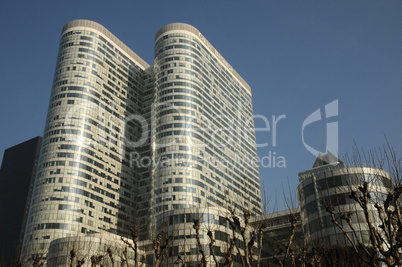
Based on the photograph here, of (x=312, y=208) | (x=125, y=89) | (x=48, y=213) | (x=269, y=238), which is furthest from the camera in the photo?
(x=125, y=89)

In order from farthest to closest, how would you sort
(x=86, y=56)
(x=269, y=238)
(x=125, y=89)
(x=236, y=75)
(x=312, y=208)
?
(x=236, y=75), (x=125, y=89), (x=86, y=56), (x=269, y=238), (x=312, y=208)

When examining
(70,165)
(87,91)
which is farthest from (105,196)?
(87,91)

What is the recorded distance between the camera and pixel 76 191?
120 metres

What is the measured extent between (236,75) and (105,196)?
9079cm

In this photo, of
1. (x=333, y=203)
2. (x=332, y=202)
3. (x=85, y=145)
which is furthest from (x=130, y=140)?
(x=333, y=203)

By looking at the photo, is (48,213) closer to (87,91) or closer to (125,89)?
(87,91)

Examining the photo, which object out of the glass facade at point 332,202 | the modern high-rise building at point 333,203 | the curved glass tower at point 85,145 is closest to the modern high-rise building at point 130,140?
the curved glass tower at point 85,145

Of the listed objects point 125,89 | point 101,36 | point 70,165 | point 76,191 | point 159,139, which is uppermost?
point 101,36

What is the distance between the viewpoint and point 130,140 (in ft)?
508

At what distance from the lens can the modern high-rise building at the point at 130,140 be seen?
119 m

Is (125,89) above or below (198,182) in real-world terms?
above

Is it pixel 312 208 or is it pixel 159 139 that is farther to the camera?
pixel 159 139

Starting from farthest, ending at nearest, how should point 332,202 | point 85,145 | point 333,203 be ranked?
point 85,145 < point 332,202 < point 333,203

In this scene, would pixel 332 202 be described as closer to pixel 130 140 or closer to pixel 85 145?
pixel 85 145
